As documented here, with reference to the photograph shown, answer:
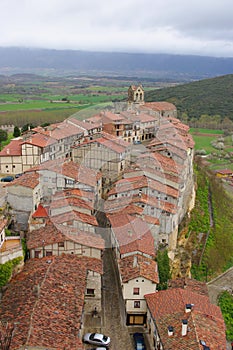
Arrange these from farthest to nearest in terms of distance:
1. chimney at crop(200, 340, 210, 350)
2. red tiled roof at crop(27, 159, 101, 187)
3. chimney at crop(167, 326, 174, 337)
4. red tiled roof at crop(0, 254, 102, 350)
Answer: red tiled roof at crop(27, 159, 101, 187), chimney at crop(167, 326, 174, 337), chimney at crop(200, 340, 210, 350), red tiled roof at crop(0, 254, 102, 350)

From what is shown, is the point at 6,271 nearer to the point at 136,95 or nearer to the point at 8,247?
the point at 8,247

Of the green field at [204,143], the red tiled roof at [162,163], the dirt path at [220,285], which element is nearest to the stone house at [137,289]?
the dirt path at [220,285]

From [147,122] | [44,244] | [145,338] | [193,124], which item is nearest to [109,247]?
[44,244]

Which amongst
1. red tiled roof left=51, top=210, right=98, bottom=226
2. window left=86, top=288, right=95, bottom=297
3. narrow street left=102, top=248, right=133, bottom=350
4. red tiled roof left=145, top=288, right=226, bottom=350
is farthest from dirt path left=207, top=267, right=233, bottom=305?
window left=86, top=288, right=95, bottom=297

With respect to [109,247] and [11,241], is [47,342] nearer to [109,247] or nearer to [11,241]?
[11,241]

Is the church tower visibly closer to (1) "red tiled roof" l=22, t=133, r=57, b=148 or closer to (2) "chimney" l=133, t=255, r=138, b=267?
(1) "red tiled roof" l=22, t=133, r=57, b=148
